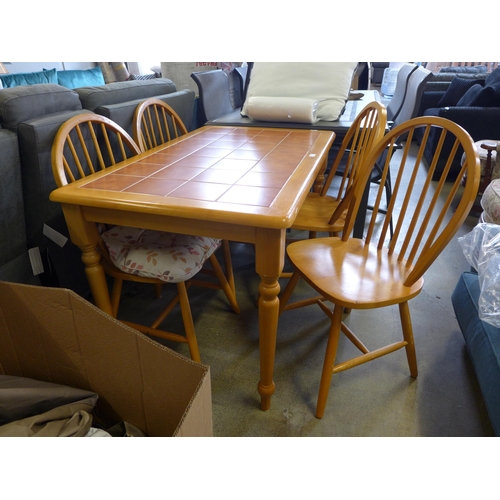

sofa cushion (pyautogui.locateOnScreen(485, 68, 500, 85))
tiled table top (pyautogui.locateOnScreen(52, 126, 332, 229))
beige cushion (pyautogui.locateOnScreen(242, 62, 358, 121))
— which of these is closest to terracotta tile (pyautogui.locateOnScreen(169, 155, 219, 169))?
tiled table top (pyautogui.locateOnScreen(52, 126, 332, 229))

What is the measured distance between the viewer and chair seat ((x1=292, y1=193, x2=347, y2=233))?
4.91 feet

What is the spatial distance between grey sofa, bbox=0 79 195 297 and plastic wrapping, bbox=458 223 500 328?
1.44m

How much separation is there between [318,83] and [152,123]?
0.93m

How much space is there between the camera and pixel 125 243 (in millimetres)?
1341

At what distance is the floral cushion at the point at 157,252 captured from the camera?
1.22 metres

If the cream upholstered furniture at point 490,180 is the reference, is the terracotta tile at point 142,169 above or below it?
above

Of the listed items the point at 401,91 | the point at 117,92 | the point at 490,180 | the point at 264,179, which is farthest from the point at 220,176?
the point at 490,180

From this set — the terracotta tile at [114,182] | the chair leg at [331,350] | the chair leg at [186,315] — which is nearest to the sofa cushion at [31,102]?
the terracotta tile at [114,182]

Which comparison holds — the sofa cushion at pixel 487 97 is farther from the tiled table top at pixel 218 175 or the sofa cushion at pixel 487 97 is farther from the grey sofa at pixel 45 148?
the grey sofa at pixel 45 148

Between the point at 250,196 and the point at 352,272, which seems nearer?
the point at 250,196

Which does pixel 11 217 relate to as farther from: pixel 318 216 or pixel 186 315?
pixel 318 216

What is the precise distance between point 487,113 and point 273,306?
10.2 feet

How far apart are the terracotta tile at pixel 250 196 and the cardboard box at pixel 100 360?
1.52 feet

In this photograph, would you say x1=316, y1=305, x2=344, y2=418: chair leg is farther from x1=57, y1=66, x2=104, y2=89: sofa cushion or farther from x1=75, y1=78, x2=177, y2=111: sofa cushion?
x1=57, y1=66, x2=104, y2=89: sofa cushion
